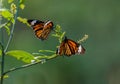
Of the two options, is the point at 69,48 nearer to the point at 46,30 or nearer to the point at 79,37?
the point at 46,30

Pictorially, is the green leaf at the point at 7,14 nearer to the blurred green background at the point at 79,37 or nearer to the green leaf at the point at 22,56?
the green leaf at the point at 22,56

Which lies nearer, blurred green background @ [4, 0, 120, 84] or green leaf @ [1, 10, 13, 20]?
green leaf @ [1, 10, 13, 20]

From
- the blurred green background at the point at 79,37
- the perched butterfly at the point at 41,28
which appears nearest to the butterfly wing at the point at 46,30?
the perched butterfly at the point at 41,28

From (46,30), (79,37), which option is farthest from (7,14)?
(79,37)

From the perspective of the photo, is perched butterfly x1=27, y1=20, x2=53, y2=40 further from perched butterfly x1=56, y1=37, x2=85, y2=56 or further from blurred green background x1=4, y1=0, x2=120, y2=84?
blurred green background x1=4, y1=0, x2=120, y2=84

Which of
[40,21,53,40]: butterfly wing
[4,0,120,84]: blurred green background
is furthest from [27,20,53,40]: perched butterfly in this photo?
[4,0,120,84]: blurred green background

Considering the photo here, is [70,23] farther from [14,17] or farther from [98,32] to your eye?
[14,17]

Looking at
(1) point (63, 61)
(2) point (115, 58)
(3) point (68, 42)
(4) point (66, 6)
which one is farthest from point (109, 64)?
(3) point (68, 42)
